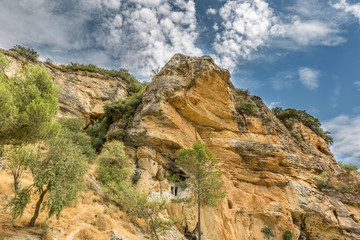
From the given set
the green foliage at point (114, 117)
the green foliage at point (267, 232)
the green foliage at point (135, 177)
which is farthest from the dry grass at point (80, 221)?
the green foliage at point (267, 232)

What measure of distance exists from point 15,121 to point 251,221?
80.4ft

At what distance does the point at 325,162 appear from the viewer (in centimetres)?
3316

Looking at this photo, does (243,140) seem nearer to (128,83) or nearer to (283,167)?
(283,167)

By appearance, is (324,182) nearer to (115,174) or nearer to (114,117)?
(115,174)

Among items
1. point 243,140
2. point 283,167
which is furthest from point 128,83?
point 283,167

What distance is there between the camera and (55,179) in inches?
388

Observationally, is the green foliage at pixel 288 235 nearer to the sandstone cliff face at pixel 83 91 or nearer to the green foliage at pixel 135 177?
the green foliage at pixel 135 177

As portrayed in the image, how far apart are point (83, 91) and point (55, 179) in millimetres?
28282

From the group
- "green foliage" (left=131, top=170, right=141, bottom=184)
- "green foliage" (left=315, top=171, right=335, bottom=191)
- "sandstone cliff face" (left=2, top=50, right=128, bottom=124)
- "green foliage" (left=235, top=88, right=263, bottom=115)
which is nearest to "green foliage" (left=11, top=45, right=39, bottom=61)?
"sandstone cliff face" (left=2, top=50, right=128, bottom=124)

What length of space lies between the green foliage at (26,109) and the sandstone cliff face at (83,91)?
2275 centimetres

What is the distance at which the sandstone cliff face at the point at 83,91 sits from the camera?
32.0 metres

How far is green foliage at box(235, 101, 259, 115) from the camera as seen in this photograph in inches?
1224

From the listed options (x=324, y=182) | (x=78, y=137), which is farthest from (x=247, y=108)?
(x=78, y=137)

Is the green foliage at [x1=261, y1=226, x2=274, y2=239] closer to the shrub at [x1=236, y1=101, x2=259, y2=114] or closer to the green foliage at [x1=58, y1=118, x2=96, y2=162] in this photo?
the shrub at [x1=236, y1=101, x2=259, y2=114]
